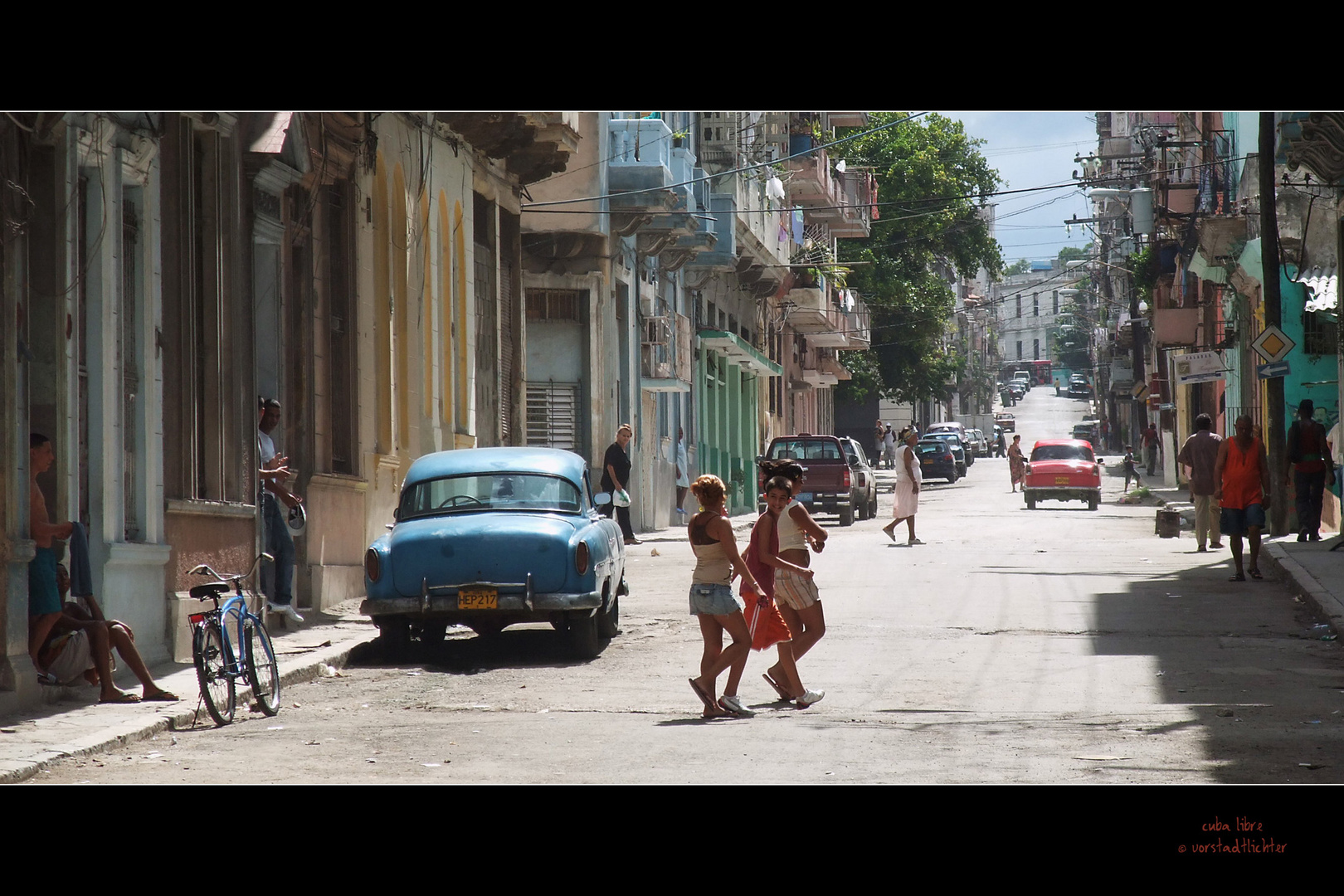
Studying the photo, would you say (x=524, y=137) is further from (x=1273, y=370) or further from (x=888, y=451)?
(x=888, y=451)

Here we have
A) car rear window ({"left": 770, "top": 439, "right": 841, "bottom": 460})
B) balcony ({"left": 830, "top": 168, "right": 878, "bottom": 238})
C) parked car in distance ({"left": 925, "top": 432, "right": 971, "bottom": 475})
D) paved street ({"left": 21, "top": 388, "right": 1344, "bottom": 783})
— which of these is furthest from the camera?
parked car in distance ({"left": 925, "top": 432, "right": 971, "bottom": 475})

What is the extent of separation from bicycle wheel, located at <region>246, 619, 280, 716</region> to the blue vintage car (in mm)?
2367

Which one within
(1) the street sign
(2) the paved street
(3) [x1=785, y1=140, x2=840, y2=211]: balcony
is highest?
(3) [x1=785, y1=140, x2=840, y2=211]: balcony

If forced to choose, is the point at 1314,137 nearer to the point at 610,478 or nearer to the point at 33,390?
the point at 610,478

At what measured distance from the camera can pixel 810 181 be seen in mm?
52500

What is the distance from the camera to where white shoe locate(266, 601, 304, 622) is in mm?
14805

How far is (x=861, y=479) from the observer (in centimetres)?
3809

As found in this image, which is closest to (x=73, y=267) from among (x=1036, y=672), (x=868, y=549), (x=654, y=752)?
(x=654, y=752)

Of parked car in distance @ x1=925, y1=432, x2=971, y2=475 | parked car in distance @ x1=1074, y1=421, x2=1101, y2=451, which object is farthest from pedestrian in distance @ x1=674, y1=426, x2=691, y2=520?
parked car in distance @ x1=1074, y1=421, x2=1101, y2=451

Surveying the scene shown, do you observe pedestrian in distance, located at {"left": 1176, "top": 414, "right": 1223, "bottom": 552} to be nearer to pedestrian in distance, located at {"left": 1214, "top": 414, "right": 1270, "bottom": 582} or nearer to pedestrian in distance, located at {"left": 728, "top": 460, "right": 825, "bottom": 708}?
pedestrian in distance, located at {"left": 1214, "top": 414, "right": 1270, "bottom": 582}

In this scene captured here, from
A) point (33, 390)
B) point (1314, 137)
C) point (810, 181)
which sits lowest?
point (33, 390)

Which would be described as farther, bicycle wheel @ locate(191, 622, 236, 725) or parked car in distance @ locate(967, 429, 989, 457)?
parked car in distance @ locate(967, 429, 989, 457)
